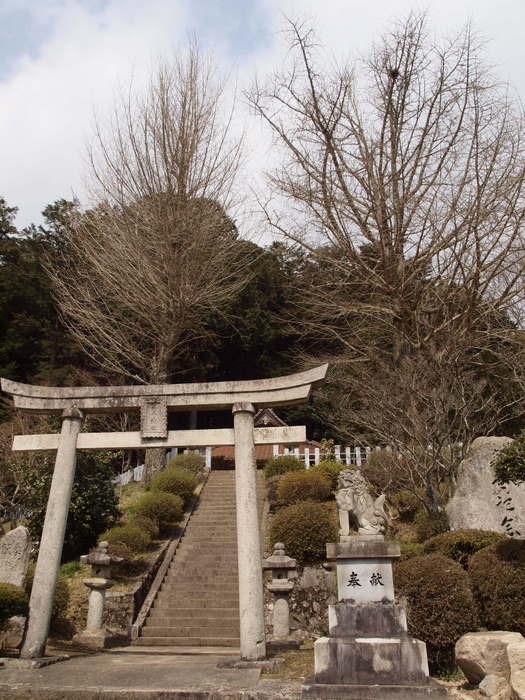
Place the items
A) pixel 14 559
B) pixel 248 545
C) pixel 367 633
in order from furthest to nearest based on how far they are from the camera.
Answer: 1. pixel 14 559
2. pixel 248 545
3. pixel 367 633

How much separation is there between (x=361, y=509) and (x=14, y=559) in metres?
6.53

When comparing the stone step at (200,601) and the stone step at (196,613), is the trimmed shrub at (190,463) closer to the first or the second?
the stone step at (200,601)

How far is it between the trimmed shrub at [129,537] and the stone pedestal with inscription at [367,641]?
26.2 feet

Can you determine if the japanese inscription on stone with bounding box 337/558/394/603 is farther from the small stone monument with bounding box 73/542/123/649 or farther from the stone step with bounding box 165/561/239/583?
the stone step with bounding box 165/561/239/583

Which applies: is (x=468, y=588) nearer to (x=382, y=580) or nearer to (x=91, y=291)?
(x=382, y=580)

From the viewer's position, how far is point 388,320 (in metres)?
16.9

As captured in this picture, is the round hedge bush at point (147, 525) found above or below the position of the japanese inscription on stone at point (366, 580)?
above

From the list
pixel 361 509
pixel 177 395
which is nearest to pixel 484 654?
pixel 361 509

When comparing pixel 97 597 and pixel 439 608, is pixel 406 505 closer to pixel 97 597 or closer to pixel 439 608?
pixel 439 608

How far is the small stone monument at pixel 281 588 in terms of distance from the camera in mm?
10445

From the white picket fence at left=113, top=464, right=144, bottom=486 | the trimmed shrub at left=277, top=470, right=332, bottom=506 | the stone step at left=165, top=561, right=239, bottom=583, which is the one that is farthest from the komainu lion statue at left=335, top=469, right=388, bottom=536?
the white picket fence at left=113, top=464, right=144, bottom=486

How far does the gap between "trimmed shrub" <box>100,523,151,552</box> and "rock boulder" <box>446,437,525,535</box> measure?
708cm

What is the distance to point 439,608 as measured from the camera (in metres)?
7.42

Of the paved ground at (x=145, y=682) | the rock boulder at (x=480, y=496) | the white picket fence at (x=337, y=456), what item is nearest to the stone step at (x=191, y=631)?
the paved ground at (x=145, y=682)
